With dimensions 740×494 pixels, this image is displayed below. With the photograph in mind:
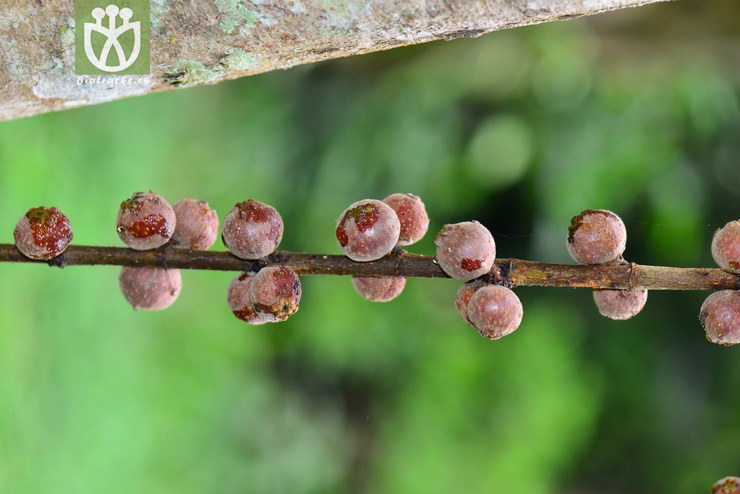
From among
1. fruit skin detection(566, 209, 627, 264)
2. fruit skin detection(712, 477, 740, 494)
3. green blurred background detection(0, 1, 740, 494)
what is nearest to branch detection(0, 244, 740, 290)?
fruit skin detection(566, 209, 627, 264)

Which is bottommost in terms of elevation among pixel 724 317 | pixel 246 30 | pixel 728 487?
pixel 728 487

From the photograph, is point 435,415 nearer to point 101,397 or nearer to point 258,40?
point 101,397

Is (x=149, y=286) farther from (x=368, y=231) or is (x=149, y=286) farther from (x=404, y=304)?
Answer: (x=404, y=304)

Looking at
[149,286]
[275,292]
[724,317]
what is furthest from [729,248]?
[149,286]

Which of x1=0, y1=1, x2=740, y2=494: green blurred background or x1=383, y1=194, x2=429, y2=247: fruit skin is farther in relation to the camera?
x1=0, y1=1, x2=740, y2=494: green blurred background

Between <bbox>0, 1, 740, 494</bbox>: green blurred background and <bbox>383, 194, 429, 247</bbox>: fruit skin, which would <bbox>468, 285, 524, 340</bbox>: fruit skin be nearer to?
<bbox>383, 194, 429, 247</bbox>: fruit skin

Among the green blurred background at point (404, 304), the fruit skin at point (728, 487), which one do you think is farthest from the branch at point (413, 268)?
the green blurred background at point (404, 304)
